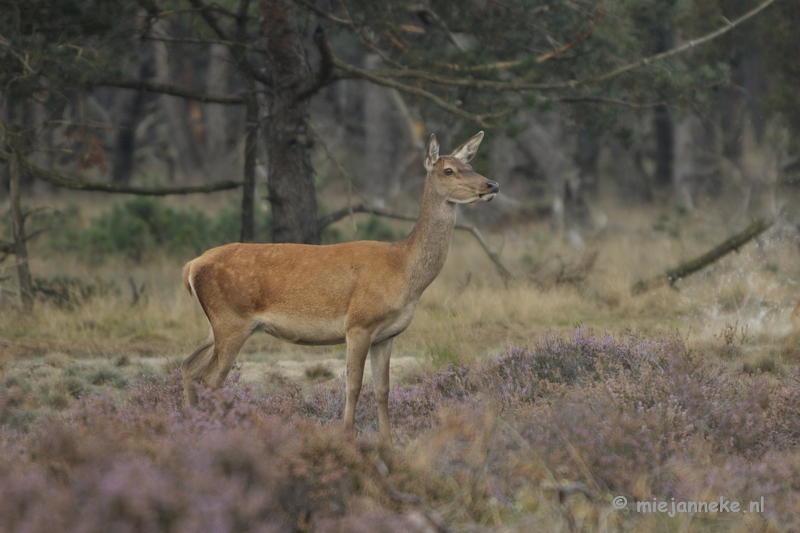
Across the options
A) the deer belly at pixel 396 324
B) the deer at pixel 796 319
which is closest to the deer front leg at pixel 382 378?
the deer belly at pixel 396 324

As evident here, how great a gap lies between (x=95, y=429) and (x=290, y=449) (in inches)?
39.5

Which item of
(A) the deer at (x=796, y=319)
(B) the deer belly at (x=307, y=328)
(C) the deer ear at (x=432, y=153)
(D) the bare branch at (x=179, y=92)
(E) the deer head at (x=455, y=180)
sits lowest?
(A) the deer at (x=796, y=319)

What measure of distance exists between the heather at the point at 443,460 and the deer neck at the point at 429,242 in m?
1.05

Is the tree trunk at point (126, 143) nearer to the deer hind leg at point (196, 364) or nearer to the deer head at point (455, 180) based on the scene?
the deer hind leg at point (196, 364)

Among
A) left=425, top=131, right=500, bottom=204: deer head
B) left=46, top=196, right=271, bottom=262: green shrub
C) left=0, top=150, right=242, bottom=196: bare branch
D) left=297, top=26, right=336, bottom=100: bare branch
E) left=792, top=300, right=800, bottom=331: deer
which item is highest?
left=297, top=26, right=336, bottom=100: bare branch

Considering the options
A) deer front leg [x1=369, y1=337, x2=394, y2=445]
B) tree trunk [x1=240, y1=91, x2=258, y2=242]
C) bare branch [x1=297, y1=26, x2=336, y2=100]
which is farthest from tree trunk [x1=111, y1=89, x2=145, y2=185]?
deer front leg [x1=369, y1=337, x2=394, y2=445]

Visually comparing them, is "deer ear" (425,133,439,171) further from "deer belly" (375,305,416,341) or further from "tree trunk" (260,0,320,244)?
"tree trunk" (260,0,320,244)

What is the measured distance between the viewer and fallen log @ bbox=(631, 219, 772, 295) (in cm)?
1301

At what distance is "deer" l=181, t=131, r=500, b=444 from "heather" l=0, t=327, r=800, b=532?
Result: 46 cm

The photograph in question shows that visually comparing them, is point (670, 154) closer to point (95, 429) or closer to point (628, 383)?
point (628, 383)

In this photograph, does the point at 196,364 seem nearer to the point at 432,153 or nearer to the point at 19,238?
the point at 432,153

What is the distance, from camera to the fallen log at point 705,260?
42.7ft

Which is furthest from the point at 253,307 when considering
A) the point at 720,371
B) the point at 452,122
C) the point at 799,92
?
the point at 799,92

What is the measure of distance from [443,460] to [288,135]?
7.08 metres
